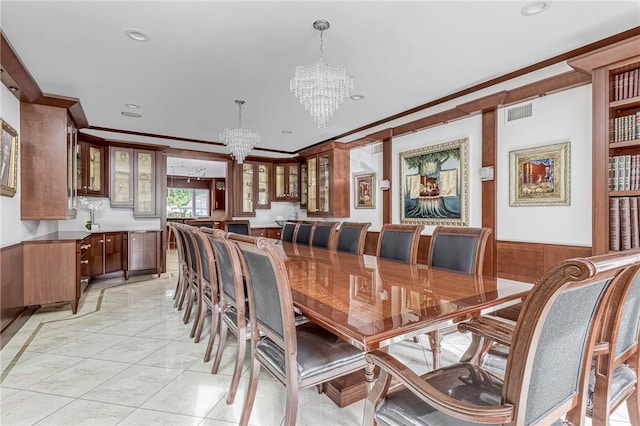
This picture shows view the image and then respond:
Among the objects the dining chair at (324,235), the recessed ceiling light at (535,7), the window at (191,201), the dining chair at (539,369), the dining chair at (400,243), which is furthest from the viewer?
the window at (191,201)

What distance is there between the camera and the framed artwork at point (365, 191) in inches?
207

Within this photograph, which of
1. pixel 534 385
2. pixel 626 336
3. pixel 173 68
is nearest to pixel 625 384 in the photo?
pixel 626 336

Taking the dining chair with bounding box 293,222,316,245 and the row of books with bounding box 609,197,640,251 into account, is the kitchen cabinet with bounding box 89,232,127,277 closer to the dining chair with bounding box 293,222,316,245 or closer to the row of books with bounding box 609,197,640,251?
the dining chair with bounding box 293,222,316,245

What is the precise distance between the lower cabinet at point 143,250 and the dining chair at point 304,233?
2.89 m

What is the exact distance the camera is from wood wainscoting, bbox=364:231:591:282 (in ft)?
9.78

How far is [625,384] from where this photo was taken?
1.33 m

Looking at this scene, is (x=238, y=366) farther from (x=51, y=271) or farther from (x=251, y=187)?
(x=251, y=187)

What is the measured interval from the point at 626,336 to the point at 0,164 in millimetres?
4278

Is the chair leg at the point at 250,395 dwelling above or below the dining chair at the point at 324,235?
below

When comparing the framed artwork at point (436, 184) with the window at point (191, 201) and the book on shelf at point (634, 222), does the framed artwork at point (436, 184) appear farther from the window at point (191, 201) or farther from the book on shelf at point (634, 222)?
the window at point (191, 201)

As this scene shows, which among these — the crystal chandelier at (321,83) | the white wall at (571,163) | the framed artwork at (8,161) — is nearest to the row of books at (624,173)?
the white wall at (571,163)

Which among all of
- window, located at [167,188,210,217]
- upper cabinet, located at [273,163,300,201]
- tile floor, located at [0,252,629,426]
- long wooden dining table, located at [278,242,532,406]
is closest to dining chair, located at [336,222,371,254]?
long wooden dining table, located at [278,242,532,406]

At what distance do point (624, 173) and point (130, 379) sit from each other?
3.90 m

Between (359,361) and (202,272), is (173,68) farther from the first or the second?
(359,361)
